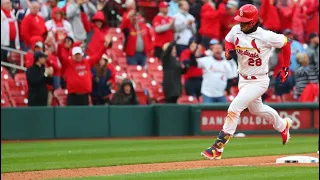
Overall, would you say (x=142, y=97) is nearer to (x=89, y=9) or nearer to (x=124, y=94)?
(x=124, y=94)

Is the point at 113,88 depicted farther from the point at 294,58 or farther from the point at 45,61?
the point at 294,58

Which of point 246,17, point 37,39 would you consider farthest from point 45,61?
point 246,17

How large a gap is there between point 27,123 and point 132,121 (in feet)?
7.47

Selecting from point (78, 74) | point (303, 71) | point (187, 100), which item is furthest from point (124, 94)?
point (303, 71)

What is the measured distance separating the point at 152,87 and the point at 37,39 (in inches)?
143

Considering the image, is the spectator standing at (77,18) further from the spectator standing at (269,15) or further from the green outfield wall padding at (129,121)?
the spectator standing at (269,15)

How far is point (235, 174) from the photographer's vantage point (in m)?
10.5

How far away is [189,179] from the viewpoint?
9977 millimetres

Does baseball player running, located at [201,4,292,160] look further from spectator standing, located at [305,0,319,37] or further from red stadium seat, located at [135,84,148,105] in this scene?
spectator standing, located at [305,0,319,37]

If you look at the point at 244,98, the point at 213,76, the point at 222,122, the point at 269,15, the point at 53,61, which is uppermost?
the point at 269,15

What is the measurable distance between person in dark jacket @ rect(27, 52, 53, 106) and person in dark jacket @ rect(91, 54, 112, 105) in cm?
126

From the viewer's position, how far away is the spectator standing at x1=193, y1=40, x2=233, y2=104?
19.4 m

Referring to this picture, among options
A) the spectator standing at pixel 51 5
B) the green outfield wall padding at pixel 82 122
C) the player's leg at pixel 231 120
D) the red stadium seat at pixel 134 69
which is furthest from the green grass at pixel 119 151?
the spectator standing at pixel 51 5

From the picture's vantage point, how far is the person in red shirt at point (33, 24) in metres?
19.1
